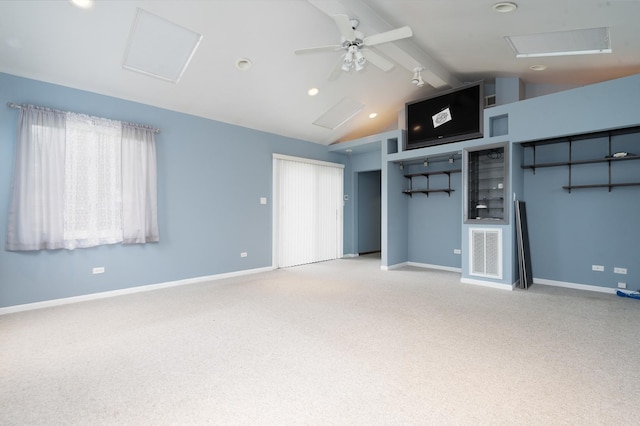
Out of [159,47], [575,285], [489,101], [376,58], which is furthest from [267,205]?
[575,285]

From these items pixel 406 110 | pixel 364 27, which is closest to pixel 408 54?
pixel 364 27

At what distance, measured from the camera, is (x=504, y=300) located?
13.7 ft

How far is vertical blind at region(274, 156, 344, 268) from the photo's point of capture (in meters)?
6.69

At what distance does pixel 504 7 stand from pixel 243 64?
3.38m

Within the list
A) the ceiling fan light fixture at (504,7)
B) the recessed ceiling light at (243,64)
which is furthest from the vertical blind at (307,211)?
the ceiling fan light fixture at (504,7)

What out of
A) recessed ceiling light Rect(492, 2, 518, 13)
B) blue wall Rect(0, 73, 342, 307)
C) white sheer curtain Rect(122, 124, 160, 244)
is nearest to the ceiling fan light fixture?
recessed ceiling light Rect(492, 2, 518, 13)

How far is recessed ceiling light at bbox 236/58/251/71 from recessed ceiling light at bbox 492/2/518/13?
318 centimetres

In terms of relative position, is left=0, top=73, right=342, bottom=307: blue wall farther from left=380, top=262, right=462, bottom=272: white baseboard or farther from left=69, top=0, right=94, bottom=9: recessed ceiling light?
left=380, top=262, right=462, bottom=272: white baseboard

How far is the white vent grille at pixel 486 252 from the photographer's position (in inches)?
191

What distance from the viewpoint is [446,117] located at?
5.57m

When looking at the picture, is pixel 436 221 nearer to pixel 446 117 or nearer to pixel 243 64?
pixel 446 117

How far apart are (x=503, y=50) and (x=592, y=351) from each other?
153 inches

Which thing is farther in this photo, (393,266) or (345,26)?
(393,266)

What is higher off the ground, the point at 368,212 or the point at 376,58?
the point at 376,58
